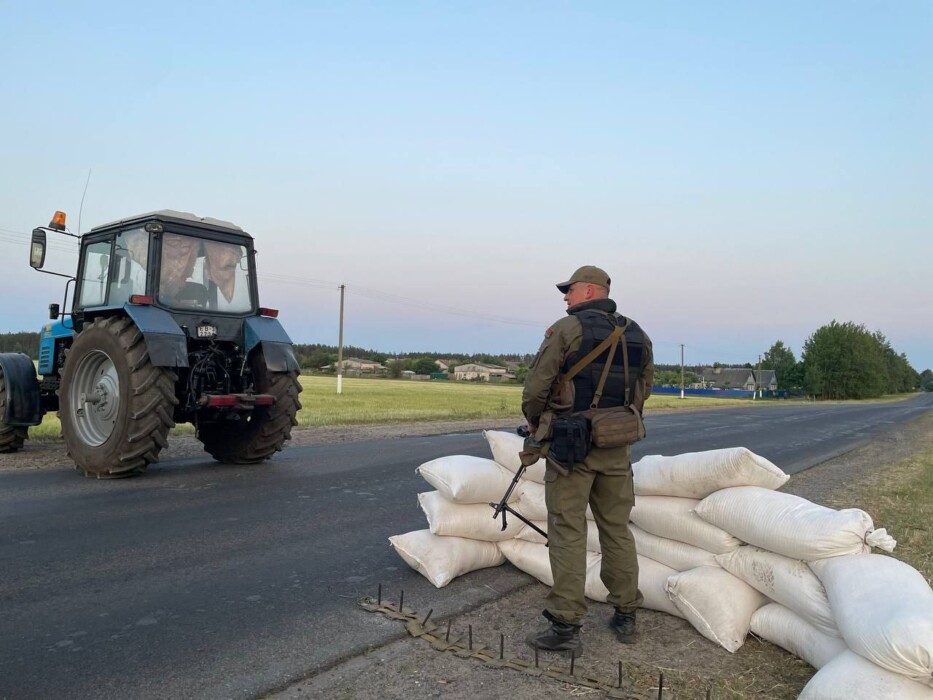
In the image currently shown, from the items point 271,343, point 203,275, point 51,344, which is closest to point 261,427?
point 271,343

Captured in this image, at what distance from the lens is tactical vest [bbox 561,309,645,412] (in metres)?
3.40

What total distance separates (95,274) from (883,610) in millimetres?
8617

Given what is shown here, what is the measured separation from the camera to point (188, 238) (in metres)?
8.09

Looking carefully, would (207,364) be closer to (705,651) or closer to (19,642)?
(19,642)

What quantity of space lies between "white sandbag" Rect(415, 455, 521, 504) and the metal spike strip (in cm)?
77

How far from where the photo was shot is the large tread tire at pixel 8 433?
8.27 metres

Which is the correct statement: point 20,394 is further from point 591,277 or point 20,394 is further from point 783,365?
point 783,365

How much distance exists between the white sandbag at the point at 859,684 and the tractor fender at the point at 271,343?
21.3 feet

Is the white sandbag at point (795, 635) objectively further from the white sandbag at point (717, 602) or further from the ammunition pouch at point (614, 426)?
the ammunition pouch at point (614, 426)

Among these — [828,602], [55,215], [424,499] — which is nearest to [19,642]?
[424,499]

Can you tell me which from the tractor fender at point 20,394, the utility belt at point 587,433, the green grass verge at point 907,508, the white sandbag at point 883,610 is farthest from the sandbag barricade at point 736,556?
the tractor fender at point 20,394

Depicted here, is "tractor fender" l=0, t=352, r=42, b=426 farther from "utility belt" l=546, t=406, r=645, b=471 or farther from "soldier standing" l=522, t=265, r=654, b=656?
"utility belt" l=546, t=406, r=645, b=471

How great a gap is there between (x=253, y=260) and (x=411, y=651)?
6607mm

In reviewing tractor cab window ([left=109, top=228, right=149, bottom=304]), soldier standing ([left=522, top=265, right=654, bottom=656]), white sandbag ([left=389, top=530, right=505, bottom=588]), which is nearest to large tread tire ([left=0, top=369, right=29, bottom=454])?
tractor cab window ([left=109, top=228, right=149, bottom=304])
